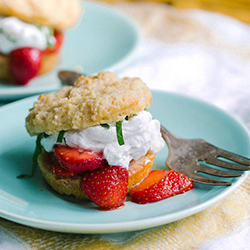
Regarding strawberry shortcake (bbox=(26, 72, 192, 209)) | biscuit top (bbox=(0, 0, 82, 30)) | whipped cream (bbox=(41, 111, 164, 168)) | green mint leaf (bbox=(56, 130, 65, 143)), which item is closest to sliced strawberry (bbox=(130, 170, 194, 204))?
strawberry shortcake (bbox=(26, 72, 192, 209))

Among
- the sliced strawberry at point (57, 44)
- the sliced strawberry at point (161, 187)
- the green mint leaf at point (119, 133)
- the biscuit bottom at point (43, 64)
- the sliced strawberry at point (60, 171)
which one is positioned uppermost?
Result: the green mint leaf at point (119, 133)

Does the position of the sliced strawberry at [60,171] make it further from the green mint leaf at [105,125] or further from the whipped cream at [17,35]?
the whipped cream at [17,35]

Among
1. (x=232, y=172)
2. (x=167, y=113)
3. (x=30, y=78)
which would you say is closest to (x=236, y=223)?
(x=232, y=172)

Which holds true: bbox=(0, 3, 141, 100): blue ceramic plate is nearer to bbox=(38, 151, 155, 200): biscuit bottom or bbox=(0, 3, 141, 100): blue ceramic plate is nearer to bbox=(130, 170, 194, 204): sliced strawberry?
bbox=(38, 151, 155, 200): biscuit bottom

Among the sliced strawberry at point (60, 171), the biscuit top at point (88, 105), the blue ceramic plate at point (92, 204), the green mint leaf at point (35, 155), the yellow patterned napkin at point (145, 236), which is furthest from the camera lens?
the green mint leaf at point (35, 155)

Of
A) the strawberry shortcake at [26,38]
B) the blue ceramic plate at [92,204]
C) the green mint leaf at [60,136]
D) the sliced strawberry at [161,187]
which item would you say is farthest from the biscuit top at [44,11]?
the sliced strawberry at [161,187]

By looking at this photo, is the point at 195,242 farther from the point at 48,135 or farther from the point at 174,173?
the point at 48,135

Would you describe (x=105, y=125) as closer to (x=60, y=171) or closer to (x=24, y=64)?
(x=60, y=171)
